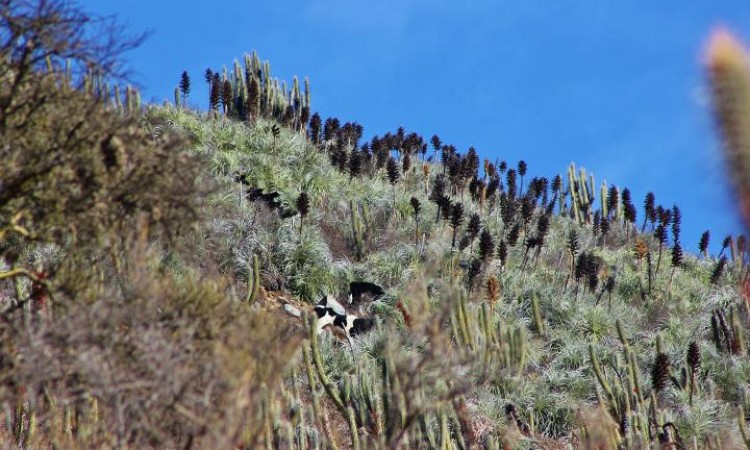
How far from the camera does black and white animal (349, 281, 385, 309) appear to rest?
16.1m

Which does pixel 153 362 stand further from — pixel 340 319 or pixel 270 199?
pixel 270 199

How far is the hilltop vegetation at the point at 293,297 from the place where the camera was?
6738 millimetres

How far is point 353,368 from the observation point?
44.1ft

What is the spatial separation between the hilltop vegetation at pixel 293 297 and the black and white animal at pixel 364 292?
0.29 metres

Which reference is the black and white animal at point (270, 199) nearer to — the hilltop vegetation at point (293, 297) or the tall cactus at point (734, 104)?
the hilltop vegetation at point (293, 297)

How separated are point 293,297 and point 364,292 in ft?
4.32

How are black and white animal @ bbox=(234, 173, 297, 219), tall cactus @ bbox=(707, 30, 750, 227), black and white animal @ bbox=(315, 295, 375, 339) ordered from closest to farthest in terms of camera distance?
tall cactus @ bbox=(707, 30, 750, 227) → black and white animal @ bbox=(315, 295, 375, 339) → black and white animal @ bbox=(234, 173, 297, 219)

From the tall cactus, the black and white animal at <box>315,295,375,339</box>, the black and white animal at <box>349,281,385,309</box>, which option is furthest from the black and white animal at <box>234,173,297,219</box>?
the tall cactus

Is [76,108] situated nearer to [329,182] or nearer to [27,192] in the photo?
[27,192]

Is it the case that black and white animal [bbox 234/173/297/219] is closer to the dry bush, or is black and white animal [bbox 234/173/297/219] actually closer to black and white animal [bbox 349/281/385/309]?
black and white animal [bbox 349/281/385/309]

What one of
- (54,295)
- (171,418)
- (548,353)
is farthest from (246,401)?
(548,353)

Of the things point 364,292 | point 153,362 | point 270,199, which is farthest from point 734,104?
point 270,199

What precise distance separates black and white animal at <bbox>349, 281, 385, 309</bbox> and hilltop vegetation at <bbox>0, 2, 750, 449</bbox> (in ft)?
0.96

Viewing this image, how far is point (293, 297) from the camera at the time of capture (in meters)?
15.8
